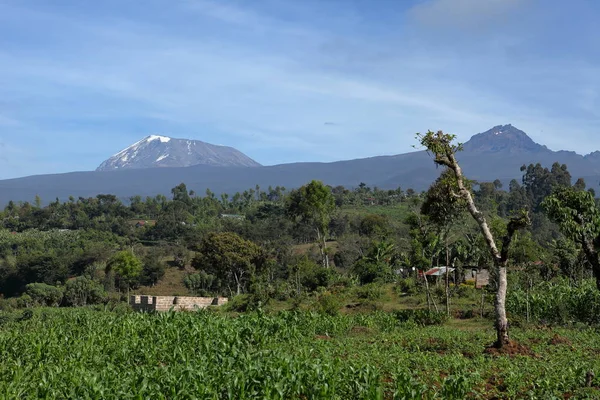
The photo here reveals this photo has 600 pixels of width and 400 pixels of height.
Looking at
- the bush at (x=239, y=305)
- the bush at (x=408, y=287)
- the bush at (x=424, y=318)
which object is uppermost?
the bush at (x=424, y=318)

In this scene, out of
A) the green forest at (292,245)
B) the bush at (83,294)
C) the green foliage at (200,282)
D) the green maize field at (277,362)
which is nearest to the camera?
the green maize field at (277,362)

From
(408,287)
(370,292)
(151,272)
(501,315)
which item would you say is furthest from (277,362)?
(151,272)

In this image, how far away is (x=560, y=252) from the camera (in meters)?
30.7

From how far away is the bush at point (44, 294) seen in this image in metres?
47.5

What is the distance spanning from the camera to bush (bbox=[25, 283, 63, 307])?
47.5 m

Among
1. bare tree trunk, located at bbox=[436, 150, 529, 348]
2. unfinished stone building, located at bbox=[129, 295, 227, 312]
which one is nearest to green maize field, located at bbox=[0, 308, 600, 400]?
bare tree trunk, located at bbox=[436, 150, 529, 348]

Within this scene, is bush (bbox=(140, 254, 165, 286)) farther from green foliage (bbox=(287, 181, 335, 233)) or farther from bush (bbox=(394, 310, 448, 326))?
bush (bbox=(394, 310, 448, 326))

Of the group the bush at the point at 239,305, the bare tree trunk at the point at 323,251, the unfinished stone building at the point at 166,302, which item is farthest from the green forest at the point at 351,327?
the unfinished stone building at the point at 166,302

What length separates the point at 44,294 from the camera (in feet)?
156

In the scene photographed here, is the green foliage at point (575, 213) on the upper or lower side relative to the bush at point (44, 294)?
upper

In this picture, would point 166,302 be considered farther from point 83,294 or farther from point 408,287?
point 83,294

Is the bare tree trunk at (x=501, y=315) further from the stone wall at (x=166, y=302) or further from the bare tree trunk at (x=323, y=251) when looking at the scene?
the bare tree trunk at (x=323, y=251)

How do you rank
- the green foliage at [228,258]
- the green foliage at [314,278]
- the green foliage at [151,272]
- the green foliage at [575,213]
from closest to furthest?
the green foliage at [575,213] < the green foliage at [314,278] < the green foliage at [228,258] < the green foliage at [151,272]

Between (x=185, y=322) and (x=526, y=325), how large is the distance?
10.7 m
